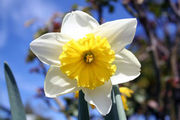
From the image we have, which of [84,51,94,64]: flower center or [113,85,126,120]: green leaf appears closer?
[113,85,126,120]: green leaf

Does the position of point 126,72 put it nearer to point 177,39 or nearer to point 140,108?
point 140,108

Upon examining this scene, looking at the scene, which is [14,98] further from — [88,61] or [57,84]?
[88,61]

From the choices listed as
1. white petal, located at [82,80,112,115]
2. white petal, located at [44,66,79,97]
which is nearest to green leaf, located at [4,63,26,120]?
white petal, located at [44,66,79,97]

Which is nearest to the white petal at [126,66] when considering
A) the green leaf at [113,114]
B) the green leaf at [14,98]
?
the green leaf at [113,114]

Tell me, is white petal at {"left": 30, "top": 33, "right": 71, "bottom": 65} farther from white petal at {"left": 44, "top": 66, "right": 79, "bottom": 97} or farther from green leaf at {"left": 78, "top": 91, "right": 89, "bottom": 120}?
green leaf at {"left": 78, "top": 91, "right": 89, "bottom": 120}

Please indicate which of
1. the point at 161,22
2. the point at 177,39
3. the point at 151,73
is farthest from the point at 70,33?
the point at 151,73
